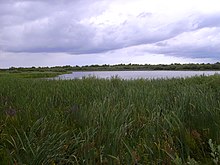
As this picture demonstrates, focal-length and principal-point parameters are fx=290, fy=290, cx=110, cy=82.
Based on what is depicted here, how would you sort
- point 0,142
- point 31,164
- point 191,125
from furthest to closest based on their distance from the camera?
point 191,125 < point 0,142 < point 31,164

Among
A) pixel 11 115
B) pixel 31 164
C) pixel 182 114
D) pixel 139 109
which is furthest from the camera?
pixel 139 109

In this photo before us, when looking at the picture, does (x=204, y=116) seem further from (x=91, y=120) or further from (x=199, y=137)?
(x=91, y=120)

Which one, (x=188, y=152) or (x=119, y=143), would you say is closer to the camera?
(x=188, y=152)

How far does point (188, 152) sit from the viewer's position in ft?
9.54

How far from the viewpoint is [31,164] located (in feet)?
8.46

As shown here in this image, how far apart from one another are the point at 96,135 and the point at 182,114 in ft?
4.49

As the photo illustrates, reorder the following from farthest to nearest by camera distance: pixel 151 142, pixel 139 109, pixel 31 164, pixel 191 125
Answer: pixel 139 109 → pixel 191 125 → pixel 151 142 → pixel 31 164

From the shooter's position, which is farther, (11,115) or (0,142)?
(11,115)

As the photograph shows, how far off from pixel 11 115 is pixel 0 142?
1.16 metres

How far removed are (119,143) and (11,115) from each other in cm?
203

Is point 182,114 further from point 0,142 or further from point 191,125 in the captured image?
point 0,142

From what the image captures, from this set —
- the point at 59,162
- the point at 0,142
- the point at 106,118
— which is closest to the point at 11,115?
the point at 0,142

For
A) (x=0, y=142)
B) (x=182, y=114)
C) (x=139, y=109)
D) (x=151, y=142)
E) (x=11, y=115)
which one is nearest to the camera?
(x=151, y=142)

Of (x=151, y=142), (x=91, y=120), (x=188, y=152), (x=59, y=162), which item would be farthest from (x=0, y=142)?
(x=188, y=152)
